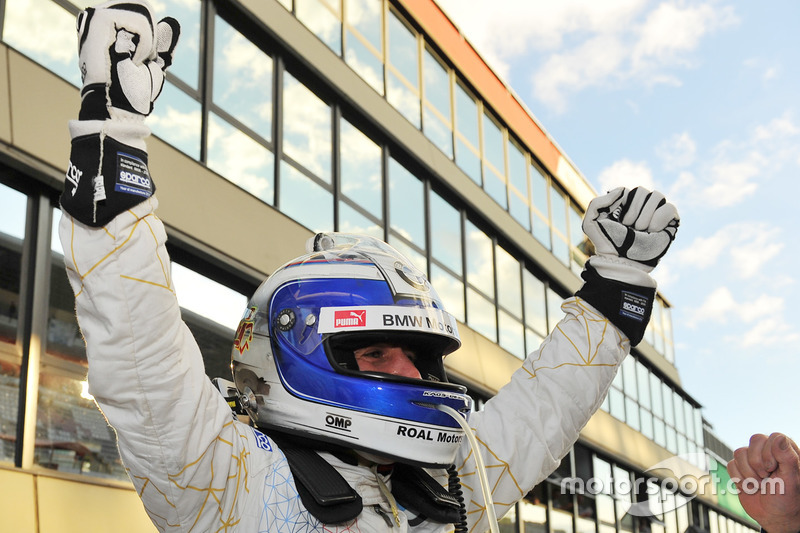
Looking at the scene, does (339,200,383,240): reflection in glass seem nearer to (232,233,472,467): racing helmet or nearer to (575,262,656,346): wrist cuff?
(575,262,656,346): wrist cuff

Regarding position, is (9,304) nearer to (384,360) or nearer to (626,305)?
(384,360)

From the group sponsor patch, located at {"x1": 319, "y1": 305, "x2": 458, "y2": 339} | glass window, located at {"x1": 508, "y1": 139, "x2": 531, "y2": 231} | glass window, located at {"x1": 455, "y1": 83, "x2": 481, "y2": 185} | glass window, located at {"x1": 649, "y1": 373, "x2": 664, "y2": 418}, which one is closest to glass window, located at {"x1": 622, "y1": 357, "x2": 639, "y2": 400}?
glass window, located at {"x1": 649, "y1": 373, "x2": 664, "y2": 418}

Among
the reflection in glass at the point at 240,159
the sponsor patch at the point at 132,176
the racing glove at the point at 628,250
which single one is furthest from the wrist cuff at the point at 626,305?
the reflection in glass at the point at 240,159

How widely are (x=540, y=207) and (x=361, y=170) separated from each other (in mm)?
7037

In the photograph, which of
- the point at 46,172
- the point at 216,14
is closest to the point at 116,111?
the point at 46,172

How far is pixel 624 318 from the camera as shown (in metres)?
2.99

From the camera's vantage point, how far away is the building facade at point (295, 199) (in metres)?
6.18

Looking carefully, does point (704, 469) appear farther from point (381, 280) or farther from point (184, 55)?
point (381, 280)

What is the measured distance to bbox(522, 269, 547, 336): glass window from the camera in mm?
15758

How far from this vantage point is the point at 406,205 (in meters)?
12.1

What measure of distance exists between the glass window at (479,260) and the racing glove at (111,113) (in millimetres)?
11541

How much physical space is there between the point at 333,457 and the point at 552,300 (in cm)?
1491
